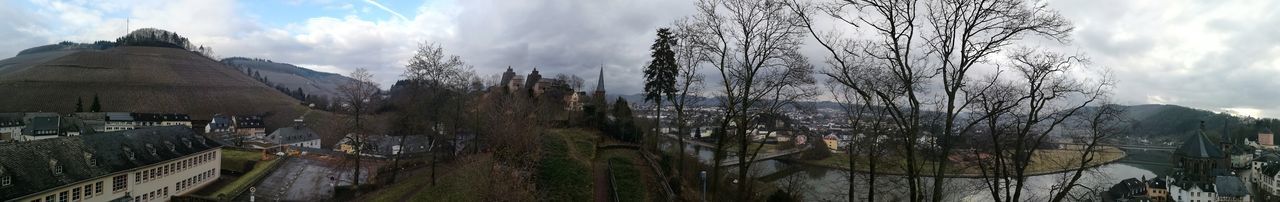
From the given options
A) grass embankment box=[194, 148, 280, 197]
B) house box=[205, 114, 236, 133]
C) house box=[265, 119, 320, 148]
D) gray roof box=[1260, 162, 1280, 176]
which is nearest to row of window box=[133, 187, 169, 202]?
grass embankment box=[194, 148, 280, 197]

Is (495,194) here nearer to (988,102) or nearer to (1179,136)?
(988,102)

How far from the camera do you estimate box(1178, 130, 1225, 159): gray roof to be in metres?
46.5

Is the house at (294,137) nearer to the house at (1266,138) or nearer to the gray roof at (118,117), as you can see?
the gray roof at (118,117)

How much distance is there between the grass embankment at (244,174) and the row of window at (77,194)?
5428 mm

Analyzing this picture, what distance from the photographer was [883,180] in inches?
1612

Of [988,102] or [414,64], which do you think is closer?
[988,102]

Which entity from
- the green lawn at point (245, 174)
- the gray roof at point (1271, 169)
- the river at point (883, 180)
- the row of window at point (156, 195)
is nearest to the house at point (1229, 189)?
the river at point (883, 180)

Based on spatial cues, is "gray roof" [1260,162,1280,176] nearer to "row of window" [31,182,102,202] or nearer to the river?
the river

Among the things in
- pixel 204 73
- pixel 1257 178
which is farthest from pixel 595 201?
pixel 204 73

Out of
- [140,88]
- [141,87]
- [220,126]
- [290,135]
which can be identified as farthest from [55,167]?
[141,87]

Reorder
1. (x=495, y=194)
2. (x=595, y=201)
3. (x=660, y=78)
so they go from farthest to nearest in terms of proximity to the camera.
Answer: (x=660, y=78) → (x=595, y=201) → (x=495, y=194)

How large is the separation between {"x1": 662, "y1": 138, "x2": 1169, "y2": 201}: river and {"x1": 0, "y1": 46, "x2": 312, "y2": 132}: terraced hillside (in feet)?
248

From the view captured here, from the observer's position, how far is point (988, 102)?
9.74 m

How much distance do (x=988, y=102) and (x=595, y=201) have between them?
10.1 m
